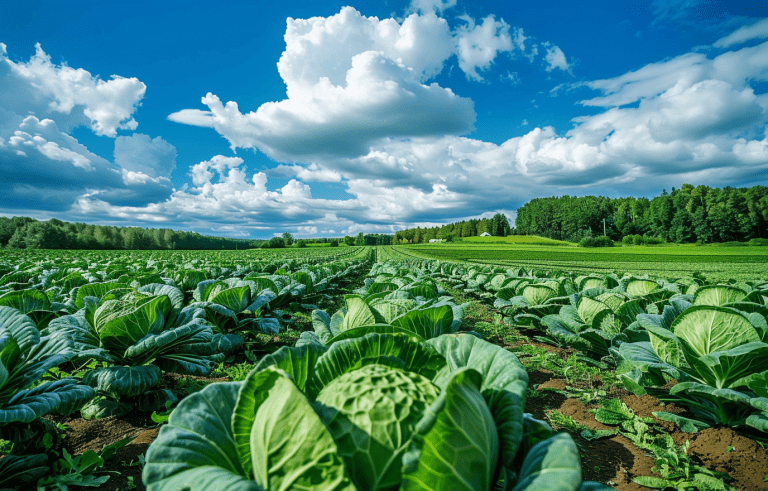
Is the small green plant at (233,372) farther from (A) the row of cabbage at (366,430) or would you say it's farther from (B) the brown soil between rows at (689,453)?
(B) the brown soil between rows at (689,453)

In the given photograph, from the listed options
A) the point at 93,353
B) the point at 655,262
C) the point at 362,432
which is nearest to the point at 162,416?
the point at 93,353

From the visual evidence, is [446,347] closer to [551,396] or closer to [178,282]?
[551,396]

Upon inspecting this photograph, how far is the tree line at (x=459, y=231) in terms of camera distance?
408 ft

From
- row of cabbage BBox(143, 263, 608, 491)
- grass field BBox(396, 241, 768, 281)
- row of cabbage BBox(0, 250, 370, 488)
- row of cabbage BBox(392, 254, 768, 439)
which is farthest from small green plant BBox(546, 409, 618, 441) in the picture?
grass field BBox(396, 241, 768, 281)

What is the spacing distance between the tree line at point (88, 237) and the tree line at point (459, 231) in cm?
6346

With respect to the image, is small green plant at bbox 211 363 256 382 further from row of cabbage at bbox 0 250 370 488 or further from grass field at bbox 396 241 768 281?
grass field at bbox 396 241 768 281

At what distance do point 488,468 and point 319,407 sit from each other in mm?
627

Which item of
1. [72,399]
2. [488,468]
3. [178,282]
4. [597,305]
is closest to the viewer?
[488,468]

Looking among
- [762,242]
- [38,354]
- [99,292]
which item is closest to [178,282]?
[99,292]

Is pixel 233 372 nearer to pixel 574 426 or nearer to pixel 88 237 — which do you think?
pixel 574 426

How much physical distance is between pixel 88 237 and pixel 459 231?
11937cm

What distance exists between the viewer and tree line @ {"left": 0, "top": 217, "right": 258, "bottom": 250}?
60.2 m

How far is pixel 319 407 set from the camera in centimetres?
124

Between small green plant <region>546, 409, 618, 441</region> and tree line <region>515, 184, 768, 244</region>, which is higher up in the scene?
tree line <region>515, 184, 768, 244</region>
